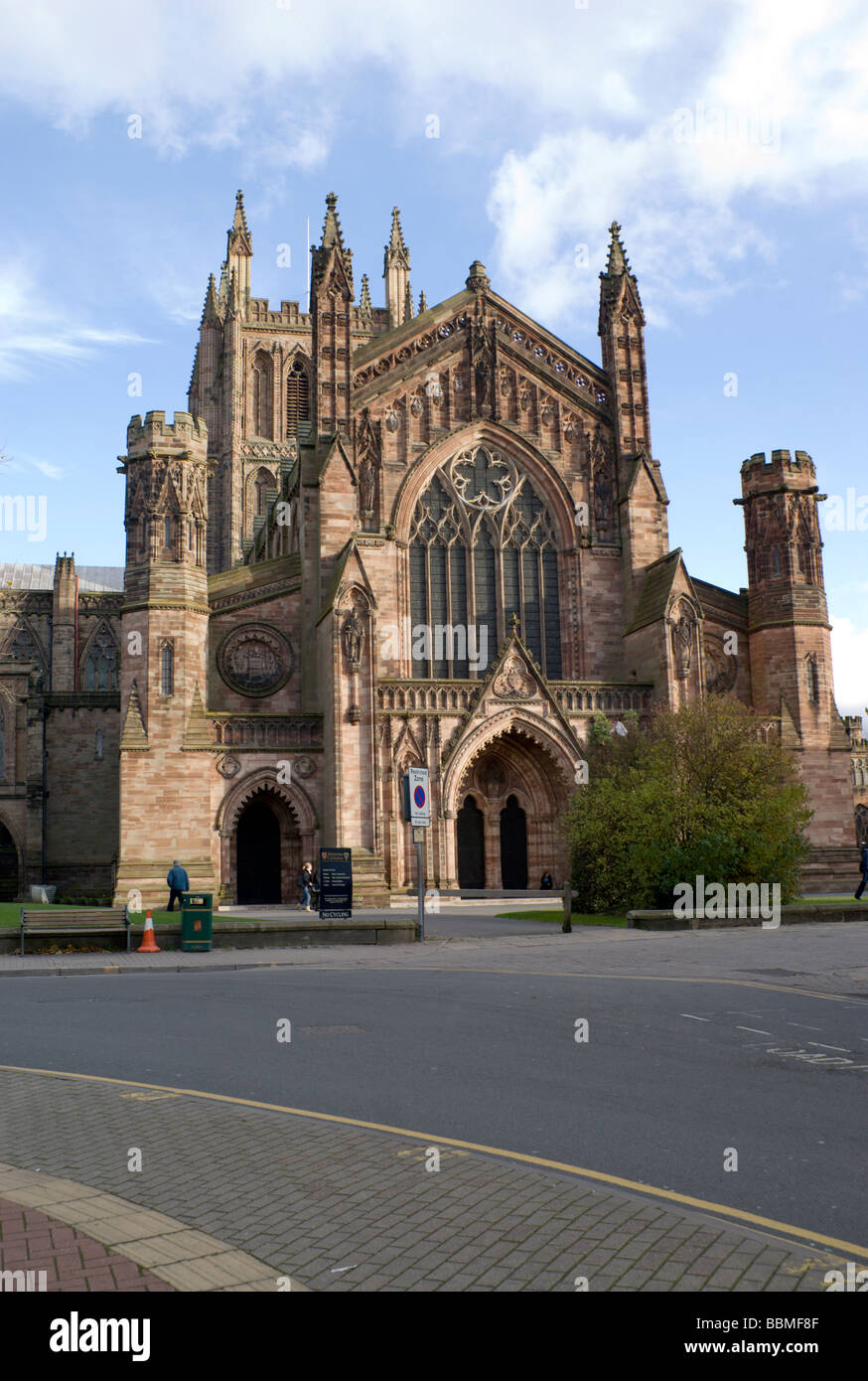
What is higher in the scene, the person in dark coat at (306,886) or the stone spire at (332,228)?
the stone spire at (332,228)

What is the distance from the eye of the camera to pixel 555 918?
25125 mm

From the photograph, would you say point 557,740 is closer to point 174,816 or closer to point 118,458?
point 174,816

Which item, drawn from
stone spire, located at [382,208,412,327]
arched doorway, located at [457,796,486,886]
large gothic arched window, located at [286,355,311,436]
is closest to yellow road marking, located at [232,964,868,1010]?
arched doorway, located at [457,796,486,886]

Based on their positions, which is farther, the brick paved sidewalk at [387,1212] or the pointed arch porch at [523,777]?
the pointed arch porch at [523,777]

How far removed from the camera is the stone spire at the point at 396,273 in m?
73.4

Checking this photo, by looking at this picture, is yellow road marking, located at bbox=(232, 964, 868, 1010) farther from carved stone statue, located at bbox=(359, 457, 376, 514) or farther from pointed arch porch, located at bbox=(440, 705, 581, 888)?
carved stone statue, located at bbox=(359, 457, 376, 514)

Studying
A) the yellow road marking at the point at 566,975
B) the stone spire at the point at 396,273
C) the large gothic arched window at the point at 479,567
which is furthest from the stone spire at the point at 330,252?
the stone spire at the point at 396,273

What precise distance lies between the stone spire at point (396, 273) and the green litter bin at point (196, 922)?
2355 inches

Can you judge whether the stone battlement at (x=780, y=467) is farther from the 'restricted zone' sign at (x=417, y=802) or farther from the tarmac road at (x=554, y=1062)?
the tarmac road at (x=554, y=1062)

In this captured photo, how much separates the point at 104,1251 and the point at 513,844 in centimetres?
3134

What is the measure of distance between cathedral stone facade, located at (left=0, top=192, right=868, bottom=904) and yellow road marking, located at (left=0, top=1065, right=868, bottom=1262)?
22318 mm

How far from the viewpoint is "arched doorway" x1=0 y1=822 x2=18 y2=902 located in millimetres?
46531

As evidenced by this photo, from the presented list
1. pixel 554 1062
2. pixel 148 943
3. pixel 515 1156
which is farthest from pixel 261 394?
pixel 515 1156

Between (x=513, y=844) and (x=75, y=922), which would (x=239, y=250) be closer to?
(x=513, y=844)
